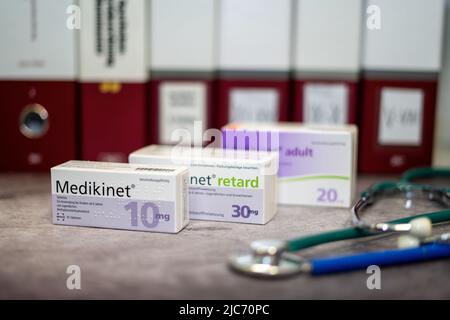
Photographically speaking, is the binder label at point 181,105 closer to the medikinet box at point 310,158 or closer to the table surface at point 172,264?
the medikinet box at point 310,158

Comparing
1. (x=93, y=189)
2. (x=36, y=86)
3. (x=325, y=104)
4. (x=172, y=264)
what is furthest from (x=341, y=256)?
(x=36, y=86)

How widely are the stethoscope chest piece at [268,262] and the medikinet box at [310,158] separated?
0.26m

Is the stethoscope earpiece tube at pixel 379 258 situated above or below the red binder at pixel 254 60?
below

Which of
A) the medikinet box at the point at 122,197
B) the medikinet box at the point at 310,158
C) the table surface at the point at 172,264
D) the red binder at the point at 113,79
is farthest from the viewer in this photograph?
the red binder at the point at 113,79

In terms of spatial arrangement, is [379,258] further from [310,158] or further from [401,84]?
[401,84]

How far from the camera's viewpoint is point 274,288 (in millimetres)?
518

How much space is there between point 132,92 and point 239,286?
47cm

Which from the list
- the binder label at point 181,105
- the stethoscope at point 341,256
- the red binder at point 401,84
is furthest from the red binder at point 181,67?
the stethoscope at point 341,256

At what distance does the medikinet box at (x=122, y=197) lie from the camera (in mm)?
668

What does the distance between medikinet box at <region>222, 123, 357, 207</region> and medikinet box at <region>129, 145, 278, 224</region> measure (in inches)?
2.3

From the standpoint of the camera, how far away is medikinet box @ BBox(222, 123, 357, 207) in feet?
2.61

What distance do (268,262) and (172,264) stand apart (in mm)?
90

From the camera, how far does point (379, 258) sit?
0.56 m
